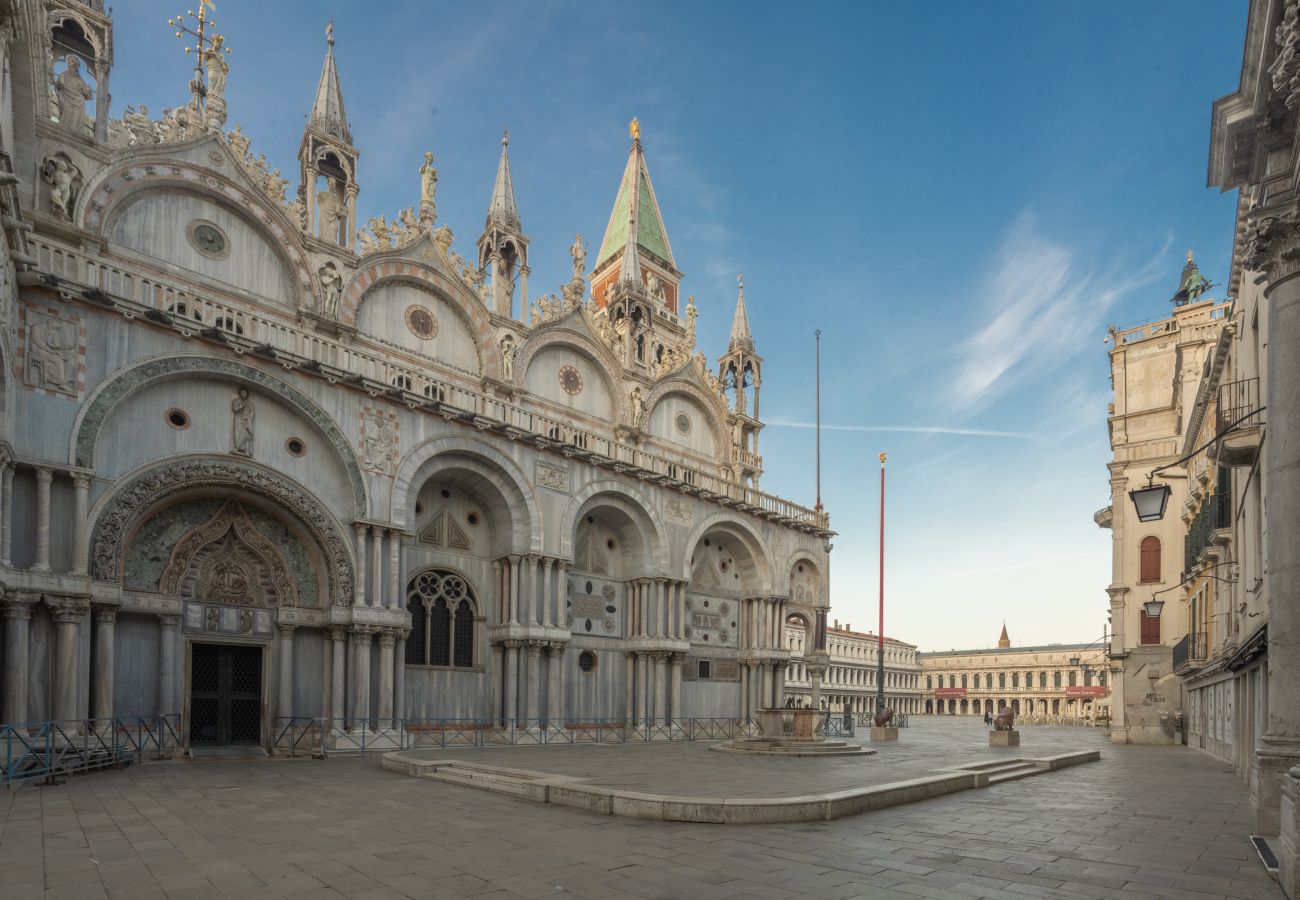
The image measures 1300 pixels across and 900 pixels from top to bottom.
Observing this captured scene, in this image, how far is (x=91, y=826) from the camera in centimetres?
1023

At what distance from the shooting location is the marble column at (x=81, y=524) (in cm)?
1720

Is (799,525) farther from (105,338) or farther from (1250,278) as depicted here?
(105,338)

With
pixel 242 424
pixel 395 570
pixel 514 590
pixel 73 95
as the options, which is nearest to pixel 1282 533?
pixel 395 570

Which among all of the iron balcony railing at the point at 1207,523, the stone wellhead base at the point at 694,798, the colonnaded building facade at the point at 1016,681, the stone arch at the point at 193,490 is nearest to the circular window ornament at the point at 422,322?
the stone arch at the point at 193,490

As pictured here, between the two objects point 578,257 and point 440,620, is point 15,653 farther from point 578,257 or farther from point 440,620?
point 578,257

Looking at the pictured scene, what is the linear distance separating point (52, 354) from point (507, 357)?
14.1 m

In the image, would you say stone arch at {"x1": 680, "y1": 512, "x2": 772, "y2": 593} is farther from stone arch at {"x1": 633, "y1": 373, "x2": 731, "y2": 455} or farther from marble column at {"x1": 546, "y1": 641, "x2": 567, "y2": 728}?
marble column at {"x1": 546, "y1": 641, "x2": 567, "y2": 728}

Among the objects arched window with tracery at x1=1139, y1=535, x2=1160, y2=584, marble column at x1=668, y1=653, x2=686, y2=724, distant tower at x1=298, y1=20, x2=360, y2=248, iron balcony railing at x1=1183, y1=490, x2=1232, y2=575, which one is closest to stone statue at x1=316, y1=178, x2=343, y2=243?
distant tower at x1=298, y1=20, x2=360, y2=248

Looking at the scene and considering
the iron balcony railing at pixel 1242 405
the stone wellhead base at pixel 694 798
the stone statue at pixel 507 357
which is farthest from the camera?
the stone statue at pixel 507 357

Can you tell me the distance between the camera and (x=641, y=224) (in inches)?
2251

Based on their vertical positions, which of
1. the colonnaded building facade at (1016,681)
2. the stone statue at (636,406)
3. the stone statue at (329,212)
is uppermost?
the stone statue at (329,212)

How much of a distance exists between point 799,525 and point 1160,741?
1727 centimetres

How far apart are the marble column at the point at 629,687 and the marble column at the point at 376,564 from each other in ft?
34.6

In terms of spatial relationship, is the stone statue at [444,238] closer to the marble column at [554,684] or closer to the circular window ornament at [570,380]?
the circular window ornament at [570,380]
